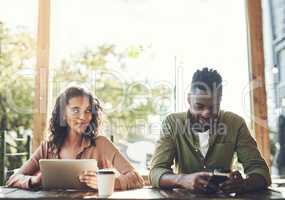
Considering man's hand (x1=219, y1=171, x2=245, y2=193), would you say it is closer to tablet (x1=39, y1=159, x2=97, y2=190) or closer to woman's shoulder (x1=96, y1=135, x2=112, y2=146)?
tablet (x1=39, y1=159, x2=97, y2=190)

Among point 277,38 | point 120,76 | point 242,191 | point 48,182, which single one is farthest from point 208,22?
point 48,182

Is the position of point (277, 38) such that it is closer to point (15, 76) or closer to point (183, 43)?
point (183, 43)

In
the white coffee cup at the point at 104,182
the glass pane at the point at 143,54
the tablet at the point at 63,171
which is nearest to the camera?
the white coffee cup at the point at 104,182

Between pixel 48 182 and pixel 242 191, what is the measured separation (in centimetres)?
85

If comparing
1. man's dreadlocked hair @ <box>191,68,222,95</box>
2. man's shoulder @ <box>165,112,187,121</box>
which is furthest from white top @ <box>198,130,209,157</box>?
man's dreadlocked hair @ <box>191,68,222,95</box>

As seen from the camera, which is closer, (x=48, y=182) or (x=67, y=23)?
(x=48, y=182)

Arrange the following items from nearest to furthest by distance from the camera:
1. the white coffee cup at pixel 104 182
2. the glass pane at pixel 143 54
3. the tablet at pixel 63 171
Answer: the white coffee cup at pixel 104 182 → the tablet at pixel 63 171 → the glass pane at pixel 143 54

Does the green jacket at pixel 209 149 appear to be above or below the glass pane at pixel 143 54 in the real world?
below

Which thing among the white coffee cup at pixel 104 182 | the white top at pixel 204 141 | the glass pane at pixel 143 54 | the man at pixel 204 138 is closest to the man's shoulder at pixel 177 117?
the man at pixel 204 138

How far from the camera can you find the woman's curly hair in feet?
6.82

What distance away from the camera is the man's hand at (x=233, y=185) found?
1.52 meters

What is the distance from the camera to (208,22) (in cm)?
267

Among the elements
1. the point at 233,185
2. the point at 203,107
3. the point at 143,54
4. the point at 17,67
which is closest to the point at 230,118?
the point at 203,107

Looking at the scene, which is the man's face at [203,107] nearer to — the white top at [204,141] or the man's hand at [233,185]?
the white top at [204,141]
